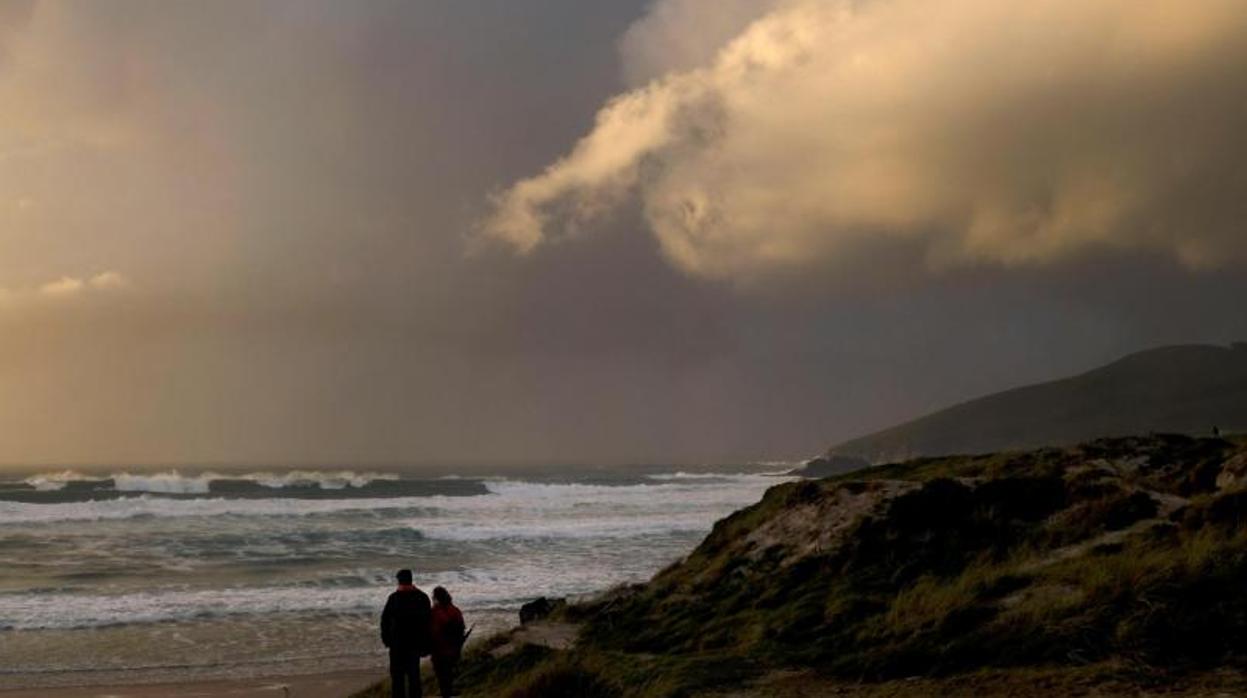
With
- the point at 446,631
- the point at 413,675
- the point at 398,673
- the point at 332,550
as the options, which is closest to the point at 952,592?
the point at 446,631

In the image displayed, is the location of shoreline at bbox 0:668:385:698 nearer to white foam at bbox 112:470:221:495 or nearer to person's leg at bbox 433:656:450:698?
person's leg at bbox 433:656:450:698

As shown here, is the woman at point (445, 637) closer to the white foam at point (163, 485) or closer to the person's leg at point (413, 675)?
the person's leg at point (413, 675)

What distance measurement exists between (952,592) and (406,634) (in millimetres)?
5948

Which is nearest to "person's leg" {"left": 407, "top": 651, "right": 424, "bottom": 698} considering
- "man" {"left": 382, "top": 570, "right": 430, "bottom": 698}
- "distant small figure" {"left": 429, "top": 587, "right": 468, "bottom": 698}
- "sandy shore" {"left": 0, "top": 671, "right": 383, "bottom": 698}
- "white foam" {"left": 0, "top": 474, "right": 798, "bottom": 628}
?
"man" {"left": 382, "top": 570, "right": 430, "bottom": 698}

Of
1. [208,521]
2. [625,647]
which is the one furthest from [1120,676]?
[208,521]

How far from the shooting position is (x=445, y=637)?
1062 centimetres

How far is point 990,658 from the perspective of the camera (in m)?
Answer: 8.26

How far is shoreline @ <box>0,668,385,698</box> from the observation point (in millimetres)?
14734

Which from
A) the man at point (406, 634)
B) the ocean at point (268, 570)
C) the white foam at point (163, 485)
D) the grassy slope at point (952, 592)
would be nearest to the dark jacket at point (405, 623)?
the man at point (406, 634)

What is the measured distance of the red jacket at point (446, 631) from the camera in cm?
1052

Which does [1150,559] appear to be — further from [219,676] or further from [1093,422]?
[1093,422]

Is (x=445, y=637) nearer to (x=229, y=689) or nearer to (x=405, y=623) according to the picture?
(x=405, y=623)

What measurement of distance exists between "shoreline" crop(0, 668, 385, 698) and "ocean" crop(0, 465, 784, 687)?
502 mm

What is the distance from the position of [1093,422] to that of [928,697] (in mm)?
199422
